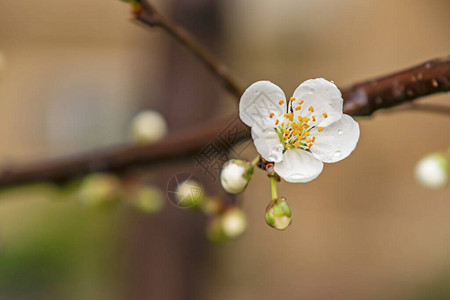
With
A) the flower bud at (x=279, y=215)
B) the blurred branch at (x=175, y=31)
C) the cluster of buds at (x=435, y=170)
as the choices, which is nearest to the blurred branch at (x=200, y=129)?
the blurred branch at (x=175, y=31)

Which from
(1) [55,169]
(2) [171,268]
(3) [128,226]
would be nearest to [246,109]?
(1) [55,169]

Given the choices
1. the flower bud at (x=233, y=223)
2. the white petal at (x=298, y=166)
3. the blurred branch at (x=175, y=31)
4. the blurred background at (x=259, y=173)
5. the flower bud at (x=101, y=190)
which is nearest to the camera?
the white petal at (x=298, y=166)

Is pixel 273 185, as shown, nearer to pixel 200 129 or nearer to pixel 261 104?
pixel 261 104

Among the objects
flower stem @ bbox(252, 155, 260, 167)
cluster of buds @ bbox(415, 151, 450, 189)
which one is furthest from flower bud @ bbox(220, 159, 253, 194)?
cluster of buds @ bbox(415, 151, 450, 189)

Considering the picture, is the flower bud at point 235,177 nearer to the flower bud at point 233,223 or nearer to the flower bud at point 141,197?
the flower bud at point 233,223

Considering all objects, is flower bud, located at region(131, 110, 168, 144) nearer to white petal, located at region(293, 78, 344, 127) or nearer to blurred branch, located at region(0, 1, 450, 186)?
blurred branch, located at region(0, 1, 450, 186)

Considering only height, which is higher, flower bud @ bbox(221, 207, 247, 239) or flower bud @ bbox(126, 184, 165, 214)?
flower bud @ bbox(126, 184, 165, 214)
